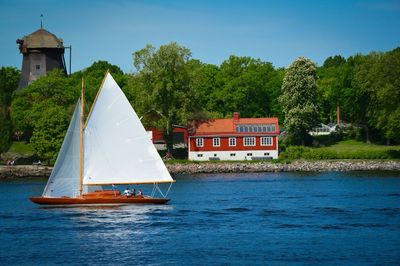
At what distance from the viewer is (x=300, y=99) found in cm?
11856

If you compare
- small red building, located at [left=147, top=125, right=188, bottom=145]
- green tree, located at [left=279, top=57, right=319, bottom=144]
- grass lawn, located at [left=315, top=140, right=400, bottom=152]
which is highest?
green tree, located at [left=279, top=57, right=319, bottom=144]

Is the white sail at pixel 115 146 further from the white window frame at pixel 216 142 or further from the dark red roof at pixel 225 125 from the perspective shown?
the white window frame at pixel 216 142

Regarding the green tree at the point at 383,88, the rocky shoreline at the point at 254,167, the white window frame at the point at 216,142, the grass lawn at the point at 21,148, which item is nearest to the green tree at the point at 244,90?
the white window frame at the point at 216,142

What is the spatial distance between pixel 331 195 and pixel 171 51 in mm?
46437

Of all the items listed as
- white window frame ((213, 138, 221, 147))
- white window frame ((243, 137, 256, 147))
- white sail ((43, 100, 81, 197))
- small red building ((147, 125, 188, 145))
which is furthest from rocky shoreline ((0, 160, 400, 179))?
white sail ((43, 100, 81, 197))

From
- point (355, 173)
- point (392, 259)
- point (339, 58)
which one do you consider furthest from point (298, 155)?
point (339, 58)

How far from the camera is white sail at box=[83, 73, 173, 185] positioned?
58406 mm

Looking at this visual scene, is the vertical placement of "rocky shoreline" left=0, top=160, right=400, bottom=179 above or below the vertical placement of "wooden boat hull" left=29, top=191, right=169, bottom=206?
above

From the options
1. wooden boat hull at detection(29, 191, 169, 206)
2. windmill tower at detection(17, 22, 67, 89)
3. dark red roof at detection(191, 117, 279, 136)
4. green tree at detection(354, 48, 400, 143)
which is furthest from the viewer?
windmill tower at detection(17, 22, 67, 89)

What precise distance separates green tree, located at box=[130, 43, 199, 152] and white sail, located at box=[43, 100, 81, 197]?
167ft

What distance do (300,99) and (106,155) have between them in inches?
2500

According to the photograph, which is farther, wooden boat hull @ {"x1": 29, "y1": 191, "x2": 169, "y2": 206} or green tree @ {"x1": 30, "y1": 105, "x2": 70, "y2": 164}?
green tree @ {"x1": 30, "y1": 105, "x2": 70, "y2": 164}

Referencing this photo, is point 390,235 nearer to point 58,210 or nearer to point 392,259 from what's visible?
point 392,259

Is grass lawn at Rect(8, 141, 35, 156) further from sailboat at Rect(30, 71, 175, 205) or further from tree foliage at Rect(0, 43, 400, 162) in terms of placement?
sailboat at Rect(30, 71, 175, 205)
